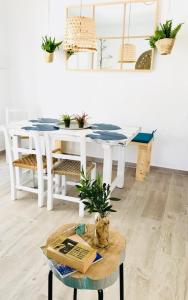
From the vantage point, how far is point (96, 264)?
101 cm

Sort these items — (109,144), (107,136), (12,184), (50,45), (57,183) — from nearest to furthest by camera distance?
(109,144)
(107,136)
(12,184)
(57,183)
(50,45)

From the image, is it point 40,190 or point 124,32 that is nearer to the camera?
point 40,190

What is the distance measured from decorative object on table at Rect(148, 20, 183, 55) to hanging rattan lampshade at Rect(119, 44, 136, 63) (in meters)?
0.40

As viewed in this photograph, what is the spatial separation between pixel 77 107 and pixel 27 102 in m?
0.97

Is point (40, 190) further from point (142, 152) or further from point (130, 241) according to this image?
point (142, 152)

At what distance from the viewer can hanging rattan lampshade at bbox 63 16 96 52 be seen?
2557 mm

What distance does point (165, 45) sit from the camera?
3135 mm

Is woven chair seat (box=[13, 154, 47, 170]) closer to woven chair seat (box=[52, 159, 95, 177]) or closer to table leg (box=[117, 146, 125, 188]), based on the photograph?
woven chair seat (box=[52, 159, 95, 177])

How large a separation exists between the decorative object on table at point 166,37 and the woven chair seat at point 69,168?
183cm

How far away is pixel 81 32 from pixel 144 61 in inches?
50.9

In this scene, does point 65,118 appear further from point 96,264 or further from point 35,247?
point 96,264

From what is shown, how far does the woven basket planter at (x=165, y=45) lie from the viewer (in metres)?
3.12

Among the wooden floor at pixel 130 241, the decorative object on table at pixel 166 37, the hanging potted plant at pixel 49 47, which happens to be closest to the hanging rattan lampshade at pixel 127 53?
the decorative object on table at pixel 166 37

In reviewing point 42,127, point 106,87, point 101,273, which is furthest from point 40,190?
point 106,87
